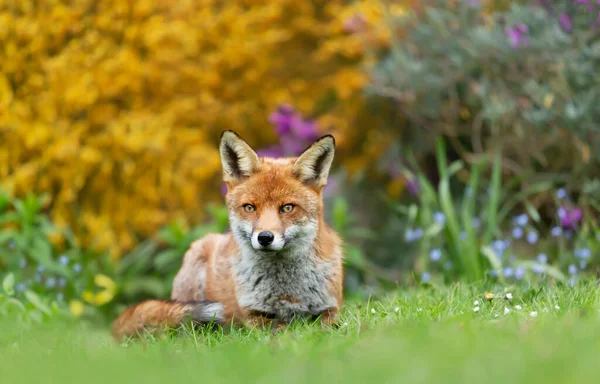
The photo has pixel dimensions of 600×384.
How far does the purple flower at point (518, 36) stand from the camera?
21.8 ft

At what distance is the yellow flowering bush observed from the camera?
7020mm

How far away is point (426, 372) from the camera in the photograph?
2.53 metres

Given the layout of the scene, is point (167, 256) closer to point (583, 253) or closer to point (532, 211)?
point (532, 211)

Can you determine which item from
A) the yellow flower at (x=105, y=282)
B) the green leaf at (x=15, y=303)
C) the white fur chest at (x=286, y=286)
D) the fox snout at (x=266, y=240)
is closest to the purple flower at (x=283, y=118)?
the yellow flower at (x=105, y=282)

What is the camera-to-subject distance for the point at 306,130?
8195 millimetres

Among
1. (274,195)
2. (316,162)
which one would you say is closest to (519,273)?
(316,162)

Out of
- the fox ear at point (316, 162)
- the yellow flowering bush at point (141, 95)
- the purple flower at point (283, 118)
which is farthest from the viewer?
the purple flower at point (283, 118)

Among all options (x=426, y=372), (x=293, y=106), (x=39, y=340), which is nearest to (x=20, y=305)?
(x=39, y=340)

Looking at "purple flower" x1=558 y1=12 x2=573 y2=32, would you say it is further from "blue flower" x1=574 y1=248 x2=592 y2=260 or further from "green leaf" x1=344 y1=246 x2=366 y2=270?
"green leaf" x1=344 y1=246 x2=366 y2=270

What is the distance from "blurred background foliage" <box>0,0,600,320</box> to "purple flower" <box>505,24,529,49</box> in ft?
0.07

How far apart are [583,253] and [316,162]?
273cm

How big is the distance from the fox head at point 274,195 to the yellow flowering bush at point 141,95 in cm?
293

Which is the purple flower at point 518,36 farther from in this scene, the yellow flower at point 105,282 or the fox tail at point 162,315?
the yellow flower at point 105,282

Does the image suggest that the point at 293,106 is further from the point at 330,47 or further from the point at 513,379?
the point at 513,379
